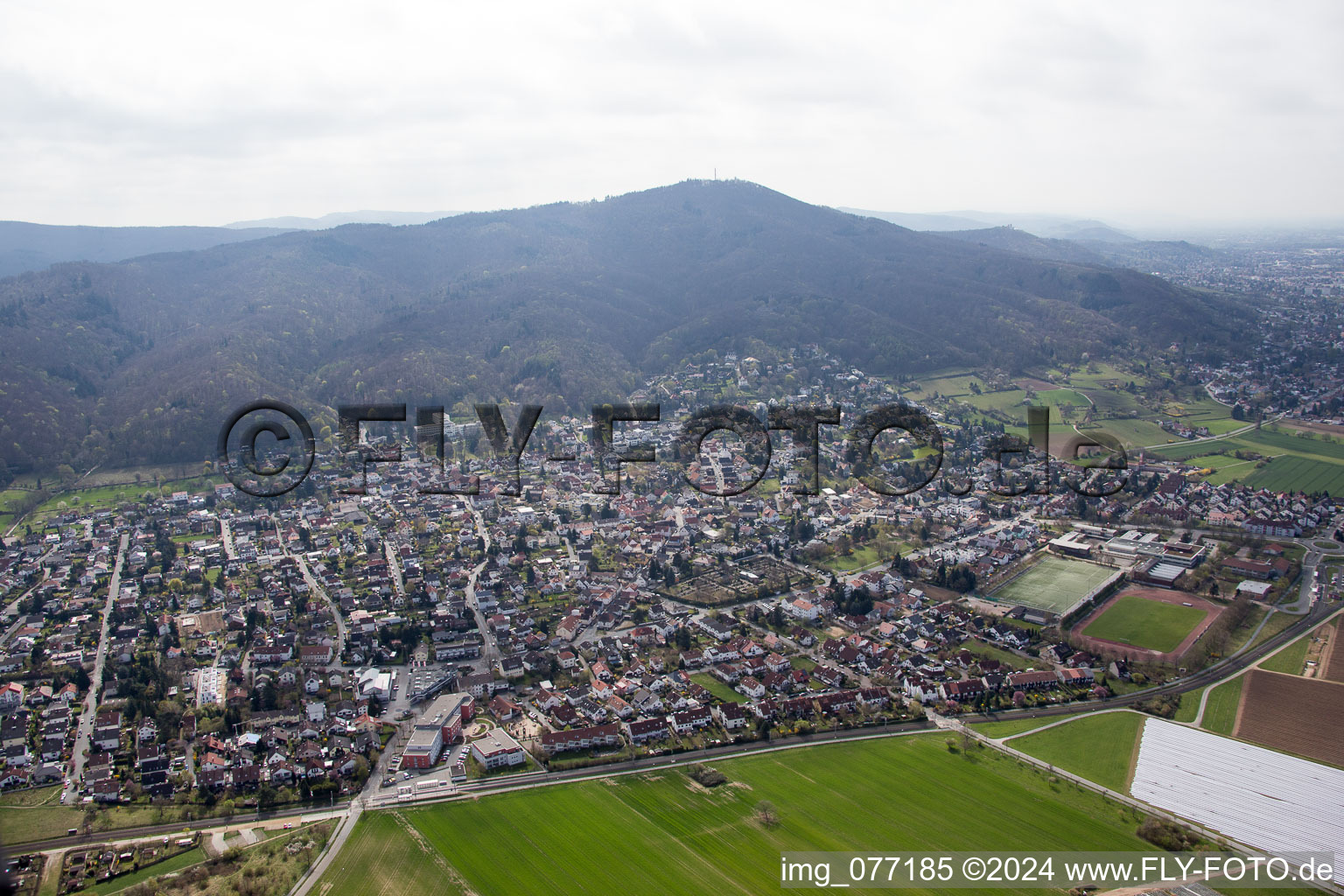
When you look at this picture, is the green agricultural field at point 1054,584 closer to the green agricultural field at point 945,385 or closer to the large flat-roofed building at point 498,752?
the large flat-roofed building at point 498,752

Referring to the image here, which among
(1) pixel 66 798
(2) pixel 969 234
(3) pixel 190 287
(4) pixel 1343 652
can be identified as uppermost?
(2) pixel 969 234

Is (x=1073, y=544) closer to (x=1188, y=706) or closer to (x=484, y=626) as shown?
(x=1188, y=706)

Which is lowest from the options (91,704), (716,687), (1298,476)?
(91,704)

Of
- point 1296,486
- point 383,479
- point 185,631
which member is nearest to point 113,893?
point 185,631

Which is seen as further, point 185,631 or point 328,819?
point 185,631

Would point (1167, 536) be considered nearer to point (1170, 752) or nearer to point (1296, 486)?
point (1296, 486)

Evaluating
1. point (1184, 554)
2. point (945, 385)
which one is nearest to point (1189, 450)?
point (1184, 554)

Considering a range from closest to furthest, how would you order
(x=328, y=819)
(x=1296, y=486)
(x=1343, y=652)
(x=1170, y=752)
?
(x=328, y=819), (x=1170, y=752), (x=1343, y=652), (x=1296, y=486)
